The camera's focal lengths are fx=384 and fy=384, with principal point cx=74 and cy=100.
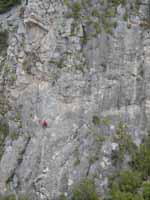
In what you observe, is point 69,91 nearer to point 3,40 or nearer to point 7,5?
point 3,40

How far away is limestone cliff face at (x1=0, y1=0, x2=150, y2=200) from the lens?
13797 mm

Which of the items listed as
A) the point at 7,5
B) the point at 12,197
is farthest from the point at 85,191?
the point at 7,5

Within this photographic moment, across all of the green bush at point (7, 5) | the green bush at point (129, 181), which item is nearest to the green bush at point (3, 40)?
the green bush at point (7, 5)

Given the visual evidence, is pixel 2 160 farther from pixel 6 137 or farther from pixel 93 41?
pixel 93 41

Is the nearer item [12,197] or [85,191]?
[85,191]

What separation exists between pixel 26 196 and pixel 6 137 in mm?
Result: 2640

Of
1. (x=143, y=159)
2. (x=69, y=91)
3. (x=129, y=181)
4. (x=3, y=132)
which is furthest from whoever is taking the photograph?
(x=3, y=132)

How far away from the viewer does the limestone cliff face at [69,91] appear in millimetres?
13797

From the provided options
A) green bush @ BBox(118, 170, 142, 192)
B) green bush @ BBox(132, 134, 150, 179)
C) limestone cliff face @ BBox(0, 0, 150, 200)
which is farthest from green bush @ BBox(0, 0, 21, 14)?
green bush @ BBox(118, 170, 142, 192)

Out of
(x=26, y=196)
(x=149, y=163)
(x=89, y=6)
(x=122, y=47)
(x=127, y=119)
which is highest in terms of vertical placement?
(x=89, y=6)

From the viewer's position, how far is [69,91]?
14906 millimetres

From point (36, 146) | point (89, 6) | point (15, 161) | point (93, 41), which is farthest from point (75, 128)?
point (89, 6)

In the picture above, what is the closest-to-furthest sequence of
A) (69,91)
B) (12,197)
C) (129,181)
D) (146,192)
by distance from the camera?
(146,192) < (129,181) < (12,197) < (69,91)

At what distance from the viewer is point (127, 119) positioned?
14.1 m
